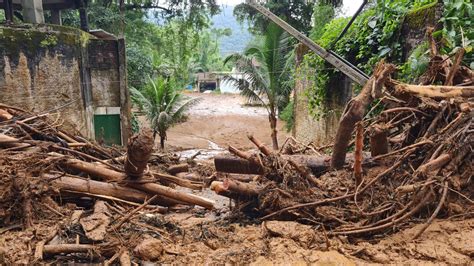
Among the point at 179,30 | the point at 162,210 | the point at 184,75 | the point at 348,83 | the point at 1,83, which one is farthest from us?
the point at 184,75

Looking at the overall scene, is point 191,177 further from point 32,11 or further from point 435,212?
point 32,11

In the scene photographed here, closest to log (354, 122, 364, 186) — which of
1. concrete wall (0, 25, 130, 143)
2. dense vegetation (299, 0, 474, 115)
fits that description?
dense vegetation (299, 0, 474, 115)

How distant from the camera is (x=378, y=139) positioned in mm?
3734

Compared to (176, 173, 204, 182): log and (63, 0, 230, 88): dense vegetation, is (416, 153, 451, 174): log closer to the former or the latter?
(176, 173, 204, 182): log

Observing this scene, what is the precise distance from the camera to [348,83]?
7.98 meters

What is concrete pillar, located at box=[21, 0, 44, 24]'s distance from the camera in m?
9.79

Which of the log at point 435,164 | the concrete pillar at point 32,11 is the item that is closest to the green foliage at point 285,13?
the concrete pillar at point 32,11

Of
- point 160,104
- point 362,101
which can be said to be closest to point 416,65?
point 362,101

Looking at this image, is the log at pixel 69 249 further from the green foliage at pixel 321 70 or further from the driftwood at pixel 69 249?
the green foliage at pixel 321 70

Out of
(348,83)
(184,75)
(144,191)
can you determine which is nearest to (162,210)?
Answer: (144,191)

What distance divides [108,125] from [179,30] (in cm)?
925

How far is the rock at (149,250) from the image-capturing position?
117 inches

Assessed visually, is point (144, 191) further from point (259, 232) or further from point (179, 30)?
point (179, 30)

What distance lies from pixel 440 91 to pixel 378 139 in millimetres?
768
